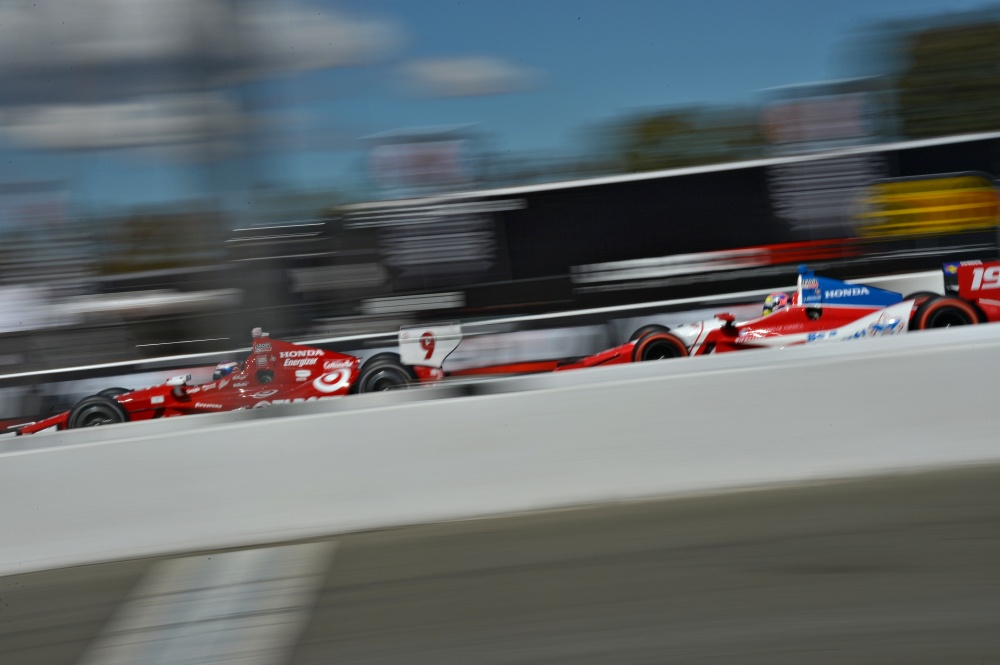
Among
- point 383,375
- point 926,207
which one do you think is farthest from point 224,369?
point 926,207

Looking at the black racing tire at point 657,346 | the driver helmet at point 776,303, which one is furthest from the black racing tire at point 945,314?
the black racing tire at point 657,346

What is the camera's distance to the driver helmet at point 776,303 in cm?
659

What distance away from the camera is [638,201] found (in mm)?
8500

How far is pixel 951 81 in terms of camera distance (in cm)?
1000

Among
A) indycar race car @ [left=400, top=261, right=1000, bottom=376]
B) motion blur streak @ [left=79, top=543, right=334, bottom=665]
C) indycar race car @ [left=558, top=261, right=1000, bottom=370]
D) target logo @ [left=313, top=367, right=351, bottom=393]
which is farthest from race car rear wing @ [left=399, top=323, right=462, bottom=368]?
motion blur streak @ [left=79, top=543, right=334, bottom=665]

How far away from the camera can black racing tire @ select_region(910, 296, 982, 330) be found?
19.3ft

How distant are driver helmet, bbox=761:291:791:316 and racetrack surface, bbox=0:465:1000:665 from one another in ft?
8.85

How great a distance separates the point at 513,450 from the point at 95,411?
4142 mm

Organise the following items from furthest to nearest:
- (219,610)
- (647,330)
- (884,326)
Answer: (647,330) → (884,326) → (219,610)

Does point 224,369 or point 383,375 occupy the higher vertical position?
point 224,369

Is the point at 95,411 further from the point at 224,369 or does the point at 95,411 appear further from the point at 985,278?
the point at 985,278

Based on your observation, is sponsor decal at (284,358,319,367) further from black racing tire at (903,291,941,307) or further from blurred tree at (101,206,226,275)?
black racing tire at (903,291,941,307)

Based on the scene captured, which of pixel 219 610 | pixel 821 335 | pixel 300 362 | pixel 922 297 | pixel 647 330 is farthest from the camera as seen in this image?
pixel 647 330

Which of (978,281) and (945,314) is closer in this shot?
(945,314)
